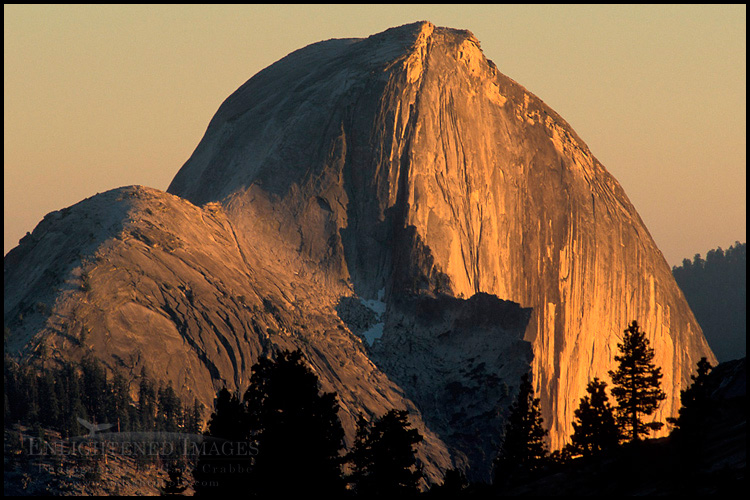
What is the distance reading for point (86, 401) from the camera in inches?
2847

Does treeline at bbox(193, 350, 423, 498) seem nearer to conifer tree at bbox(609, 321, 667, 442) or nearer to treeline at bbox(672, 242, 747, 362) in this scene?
conifer tree at bbox(609, 321, 667, 442)

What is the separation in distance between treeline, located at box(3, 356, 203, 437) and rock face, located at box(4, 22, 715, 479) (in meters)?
4.32

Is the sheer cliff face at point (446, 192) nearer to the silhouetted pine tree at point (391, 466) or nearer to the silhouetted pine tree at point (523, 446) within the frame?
the silhouetted pine tree at point (523, 446)

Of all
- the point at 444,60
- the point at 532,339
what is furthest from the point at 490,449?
the point at 444,60

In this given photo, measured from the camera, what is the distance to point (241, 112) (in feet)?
389

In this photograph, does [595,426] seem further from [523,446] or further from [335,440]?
[335,440]

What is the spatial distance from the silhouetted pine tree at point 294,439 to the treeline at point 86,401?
2693 cm

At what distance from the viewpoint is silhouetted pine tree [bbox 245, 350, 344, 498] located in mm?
43938

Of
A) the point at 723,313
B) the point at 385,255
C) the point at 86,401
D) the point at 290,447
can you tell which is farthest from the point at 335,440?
the point at 723,313

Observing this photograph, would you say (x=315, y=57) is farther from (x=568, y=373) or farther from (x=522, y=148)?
(x=568, y=373)

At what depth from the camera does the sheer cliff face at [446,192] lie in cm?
10462

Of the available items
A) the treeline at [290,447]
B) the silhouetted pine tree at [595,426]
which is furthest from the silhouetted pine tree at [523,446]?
the treeline at [290,447]

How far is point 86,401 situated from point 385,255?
38835mm

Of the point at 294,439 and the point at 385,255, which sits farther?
the point at 385,255
